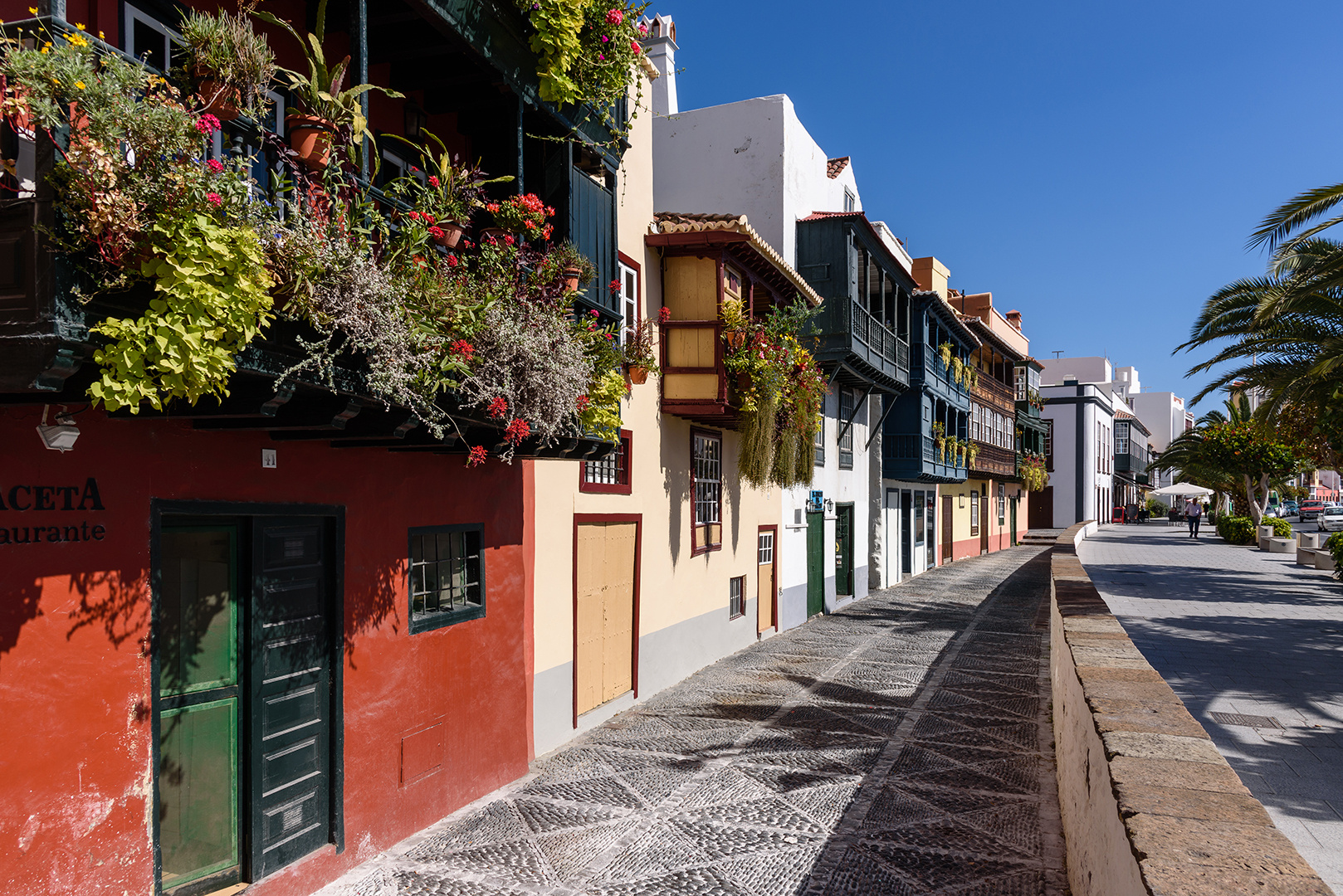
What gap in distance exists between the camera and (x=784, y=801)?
7.65 meters

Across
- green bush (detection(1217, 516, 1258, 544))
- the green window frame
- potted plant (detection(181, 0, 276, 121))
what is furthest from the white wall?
green bush (detection(1217, 516, 1258, 544))

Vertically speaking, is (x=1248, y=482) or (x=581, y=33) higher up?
(x=581, y=33)

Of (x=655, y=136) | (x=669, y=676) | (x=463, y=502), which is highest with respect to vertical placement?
(x=655, y=136)

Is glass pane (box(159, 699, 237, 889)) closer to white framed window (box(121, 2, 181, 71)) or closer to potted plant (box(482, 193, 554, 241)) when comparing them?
white framed window (box(121, 2, 181, 71))

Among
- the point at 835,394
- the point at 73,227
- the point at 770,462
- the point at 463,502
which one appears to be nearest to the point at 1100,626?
the point at 463,502

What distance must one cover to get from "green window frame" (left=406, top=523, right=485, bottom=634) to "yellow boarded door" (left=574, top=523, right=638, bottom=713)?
229 centimetres

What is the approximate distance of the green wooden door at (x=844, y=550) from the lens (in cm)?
2127

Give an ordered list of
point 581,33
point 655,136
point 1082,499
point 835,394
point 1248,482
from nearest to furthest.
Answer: point 581,33 < point 655,136 < point 835,394 < point 1248,482 < point 1082,499

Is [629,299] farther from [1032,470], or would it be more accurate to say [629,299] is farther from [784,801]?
[1032,470]

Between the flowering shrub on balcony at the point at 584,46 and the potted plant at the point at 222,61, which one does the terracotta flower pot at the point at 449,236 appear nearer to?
the potted plant at the point at 222,61

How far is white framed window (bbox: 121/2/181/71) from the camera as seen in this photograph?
482 cm

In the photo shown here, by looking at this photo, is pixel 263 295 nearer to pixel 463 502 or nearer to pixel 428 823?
pixel 463 502

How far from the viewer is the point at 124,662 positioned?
177 inches

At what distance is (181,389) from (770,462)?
10.0 metres
